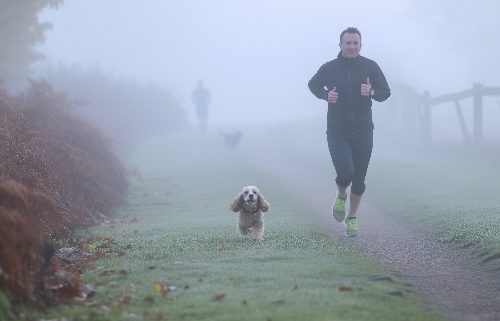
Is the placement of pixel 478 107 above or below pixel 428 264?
above

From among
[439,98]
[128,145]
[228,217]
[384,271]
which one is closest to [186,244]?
[384,271]

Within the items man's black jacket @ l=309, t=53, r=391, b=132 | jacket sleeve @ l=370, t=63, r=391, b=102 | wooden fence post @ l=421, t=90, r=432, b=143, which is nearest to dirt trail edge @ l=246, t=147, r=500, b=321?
man's black jacket @ l=309, t=53, r=391, b=132

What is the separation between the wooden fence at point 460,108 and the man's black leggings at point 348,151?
46.6 ft

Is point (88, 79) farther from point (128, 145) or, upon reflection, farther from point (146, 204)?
point (146, 204)

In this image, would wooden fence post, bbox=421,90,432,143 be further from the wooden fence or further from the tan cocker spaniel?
the tan cocker spaniel

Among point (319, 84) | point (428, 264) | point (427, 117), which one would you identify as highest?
point (319, 84)

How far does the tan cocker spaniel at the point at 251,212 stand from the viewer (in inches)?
365

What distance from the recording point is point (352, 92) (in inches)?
361

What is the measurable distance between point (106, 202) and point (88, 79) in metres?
26.1

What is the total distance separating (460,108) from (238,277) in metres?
20.4

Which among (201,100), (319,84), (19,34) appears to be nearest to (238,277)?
(319,84)

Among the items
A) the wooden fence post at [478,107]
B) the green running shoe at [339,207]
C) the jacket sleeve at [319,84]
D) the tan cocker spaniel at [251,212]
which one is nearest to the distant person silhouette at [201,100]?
the wooden fence post at [478,107]

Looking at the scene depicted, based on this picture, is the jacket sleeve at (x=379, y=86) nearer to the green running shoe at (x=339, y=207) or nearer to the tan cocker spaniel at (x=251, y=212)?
the green running shoe at (x=339, y=207)

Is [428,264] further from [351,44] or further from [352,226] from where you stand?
→ [351,44]
